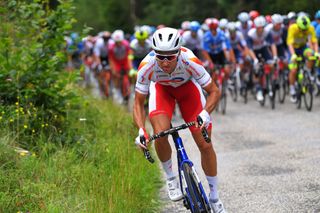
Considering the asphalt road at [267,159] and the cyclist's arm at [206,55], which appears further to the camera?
the cyclist's arm at [206,55]

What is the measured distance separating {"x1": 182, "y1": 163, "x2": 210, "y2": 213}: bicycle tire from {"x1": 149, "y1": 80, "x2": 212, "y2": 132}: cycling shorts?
727 millimetres

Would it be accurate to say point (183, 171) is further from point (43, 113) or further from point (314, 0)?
point (314, 0)

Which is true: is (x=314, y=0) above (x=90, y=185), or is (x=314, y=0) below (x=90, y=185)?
below

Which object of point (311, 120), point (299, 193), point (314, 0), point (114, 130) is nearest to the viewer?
point (299, 193)

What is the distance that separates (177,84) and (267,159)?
3282 millimetres

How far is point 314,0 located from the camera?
29750 millimetres

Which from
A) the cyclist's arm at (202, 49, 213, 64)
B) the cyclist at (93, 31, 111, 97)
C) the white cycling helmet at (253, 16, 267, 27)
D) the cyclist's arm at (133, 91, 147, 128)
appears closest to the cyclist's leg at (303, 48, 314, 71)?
the white cycling helmet at (253, 16, 267, 27)

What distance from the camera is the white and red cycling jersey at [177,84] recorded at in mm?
6184

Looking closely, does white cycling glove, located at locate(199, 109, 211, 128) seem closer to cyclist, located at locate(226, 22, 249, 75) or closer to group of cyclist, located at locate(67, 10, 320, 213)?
group of cyclist, located at locate(67, 10, 320, 213)

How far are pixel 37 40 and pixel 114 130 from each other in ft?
6.05

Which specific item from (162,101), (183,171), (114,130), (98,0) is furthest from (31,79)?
(98,0)

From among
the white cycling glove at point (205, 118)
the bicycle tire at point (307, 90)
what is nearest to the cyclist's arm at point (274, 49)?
the bicycle tire at point (307, 90)

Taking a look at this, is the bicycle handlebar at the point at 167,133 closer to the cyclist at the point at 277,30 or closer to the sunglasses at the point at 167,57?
the sunglasses at the point at 167,57

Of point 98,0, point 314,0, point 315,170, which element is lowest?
point 98,0
